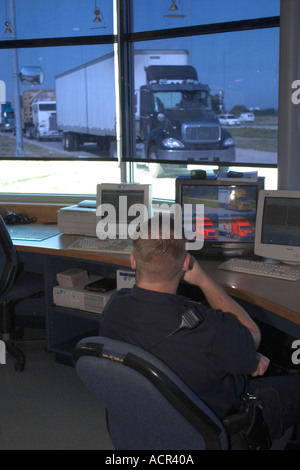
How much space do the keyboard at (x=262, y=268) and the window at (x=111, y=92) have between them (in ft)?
3.42

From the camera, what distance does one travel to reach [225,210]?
3.33 m

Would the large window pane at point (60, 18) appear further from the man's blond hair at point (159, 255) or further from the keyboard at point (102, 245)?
the man's blond hair at point (159, 255)

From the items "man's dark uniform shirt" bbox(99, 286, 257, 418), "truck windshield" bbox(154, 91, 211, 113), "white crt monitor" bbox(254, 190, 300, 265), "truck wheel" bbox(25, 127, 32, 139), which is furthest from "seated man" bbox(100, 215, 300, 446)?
"truck wheel" bbox(25, 127, 32, 139)

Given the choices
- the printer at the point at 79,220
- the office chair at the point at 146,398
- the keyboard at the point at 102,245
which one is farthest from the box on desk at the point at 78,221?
the office chair at the point at 146,398

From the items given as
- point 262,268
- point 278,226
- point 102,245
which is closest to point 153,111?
point 102,245

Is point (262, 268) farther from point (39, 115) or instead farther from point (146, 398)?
point (39, 115)

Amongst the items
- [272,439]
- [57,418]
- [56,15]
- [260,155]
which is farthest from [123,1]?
[272,439]

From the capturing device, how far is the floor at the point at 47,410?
287 centimetres

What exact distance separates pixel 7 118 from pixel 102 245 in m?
2.01

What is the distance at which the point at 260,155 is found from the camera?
13.3 ft

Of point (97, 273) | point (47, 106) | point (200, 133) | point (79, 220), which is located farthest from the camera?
point (47, 106)

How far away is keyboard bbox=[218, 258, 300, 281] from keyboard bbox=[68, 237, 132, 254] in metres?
0.70

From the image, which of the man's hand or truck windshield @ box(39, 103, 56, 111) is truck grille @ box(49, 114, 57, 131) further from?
the man's hand

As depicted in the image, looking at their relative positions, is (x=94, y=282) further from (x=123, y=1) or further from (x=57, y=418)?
(x=123, y=1)
